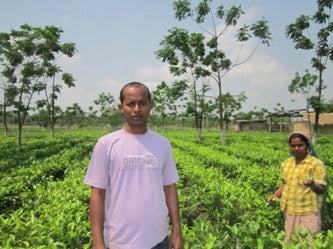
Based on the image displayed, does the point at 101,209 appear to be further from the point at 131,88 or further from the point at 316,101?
the point at 316,101

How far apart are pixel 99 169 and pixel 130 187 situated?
8.5 inches

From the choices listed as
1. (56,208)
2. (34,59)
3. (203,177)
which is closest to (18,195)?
(56,208)

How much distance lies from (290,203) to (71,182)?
132 inches

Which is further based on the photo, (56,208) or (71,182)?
(71,182)

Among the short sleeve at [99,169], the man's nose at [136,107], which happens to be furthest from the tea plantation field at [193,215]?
the man's nose at [136,107]

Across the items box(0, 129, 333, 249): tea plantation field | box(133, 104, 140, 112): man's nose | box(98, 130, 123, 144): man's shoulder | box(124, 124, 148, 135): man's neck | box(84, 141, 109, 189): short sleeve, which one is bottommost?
box(0, 129, 333, 249): tea plantation field

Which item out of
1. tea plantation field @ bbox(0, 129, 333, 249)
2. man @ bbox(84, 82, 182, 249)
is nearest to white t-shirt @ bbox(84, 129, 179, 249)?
man @ bbox(84, 82, 182, 249)

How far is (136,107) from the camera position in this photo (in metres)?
2.49

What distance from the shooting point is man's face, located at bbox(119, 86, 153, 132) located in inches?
97.8

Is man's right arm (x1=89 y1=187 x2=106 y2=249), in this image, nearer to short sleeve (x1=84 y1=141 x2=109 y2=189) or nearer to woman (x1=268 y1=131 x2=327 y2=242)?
short sleeve (x1=84 y1=141 x2=109 y2=189)

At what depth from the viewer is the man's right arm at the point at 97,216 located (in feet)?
7.59

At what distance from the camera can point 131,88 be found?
2.50m

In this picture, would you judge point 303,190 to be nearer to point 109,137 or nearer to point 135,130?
point 135,130

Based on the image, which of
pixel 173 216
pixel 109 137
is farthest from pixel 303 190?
pixel 109 137
